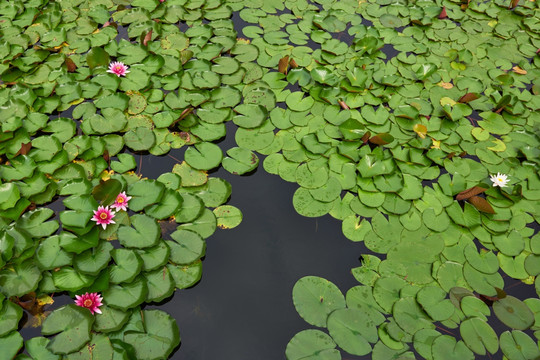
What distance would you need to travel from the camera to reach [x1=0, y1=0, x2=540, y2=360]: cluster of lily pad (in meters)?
2.30

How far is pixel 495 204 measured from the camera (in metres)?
2.91

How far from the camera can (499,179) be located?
9.85 feet

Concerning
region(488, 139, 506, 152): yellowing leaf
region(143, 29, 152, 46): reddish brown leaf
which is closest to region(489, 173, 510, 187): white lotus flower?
region(488, 139, 506, 152): yellowing leaf

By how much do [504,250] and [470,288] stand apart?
46 cm

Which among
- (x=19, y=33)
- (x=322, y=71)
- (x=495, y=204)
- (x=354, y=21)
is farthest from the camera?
(x=354, y=21)

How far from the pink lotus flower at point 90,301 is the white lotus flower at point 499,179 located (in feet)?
10.5

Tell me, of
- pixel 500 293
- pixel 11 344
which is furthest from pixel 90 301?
pixel 500 293

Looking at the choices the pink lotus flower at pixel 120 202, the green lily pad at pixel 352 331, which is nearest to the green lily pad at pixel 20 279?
the pink lotus flower at pixel 120 202

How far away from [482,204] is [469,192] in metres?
0.14

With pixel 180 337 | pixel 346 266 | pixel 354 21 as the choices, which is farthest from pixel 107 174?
pixel 354 21

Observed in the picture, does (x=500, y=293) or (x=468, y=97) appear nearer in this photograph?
(x=500, y=293)

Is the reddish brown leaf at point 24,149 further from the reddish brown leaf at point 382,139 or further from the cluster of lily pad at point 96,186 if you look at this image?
the reddish brown leaf at point 382,139

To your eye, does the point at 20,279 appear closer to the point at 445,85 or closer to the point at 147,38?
the point at 147,38

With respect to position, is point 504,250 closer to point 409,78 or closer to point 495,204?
point 495,204
